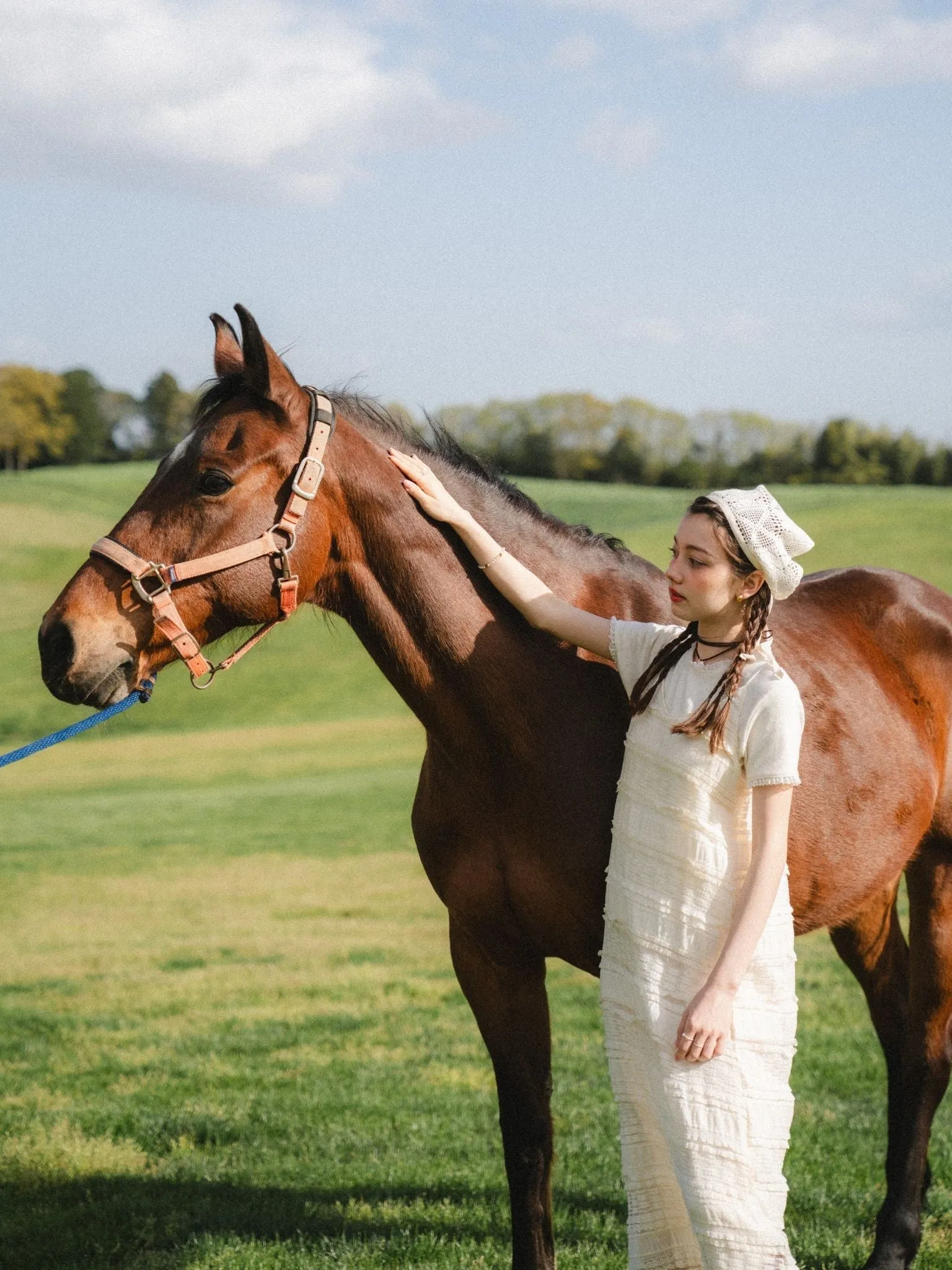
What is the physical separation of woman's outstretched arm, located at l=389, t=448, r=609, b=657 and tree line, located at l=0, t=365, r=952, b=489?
57.8 m

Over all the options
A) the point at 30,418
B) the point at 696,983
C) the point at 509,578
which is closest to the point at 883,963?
the point at 696,983

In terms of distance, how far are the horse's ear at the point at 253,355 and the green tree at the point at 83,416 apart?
81669 mm

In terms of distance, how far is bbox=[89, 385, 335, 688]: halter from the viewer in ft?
8.96

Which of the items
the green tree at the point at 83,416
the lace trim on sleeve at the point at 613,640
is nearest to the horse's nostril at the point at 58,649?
the lace trim on sleeve at the point at 613,640

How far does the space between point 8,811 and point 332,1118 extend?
13979mm

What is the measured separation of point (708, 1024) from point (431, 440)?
66.1 inches

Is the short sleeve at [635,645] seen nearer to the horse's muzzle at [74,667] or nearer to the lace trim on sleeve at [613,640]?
the lace trim on sleeve at [613,640]

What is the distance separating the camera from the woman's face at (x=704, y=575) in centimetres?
275

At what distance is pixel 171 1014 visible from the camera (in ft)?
26.5

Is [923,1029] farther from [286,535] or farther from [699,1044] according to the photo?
[286,535]

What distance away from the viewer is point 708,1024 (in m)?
2.61

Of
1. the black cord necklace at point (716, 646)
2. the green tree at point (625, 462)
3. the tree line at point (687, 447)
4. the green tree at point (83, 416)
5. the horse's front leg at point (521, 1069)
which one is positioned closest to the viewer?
the black cord necklace at point (716, 646)

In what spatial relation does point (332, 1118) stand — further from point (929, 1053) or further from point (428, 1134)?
point (929, 1053)

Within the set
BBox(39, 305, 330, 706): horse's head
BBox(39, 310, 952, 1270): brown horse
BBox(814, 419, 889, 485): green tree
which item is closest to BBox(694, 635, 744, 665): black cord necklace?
BBox(39, 310, 952, 1270): brown horse
